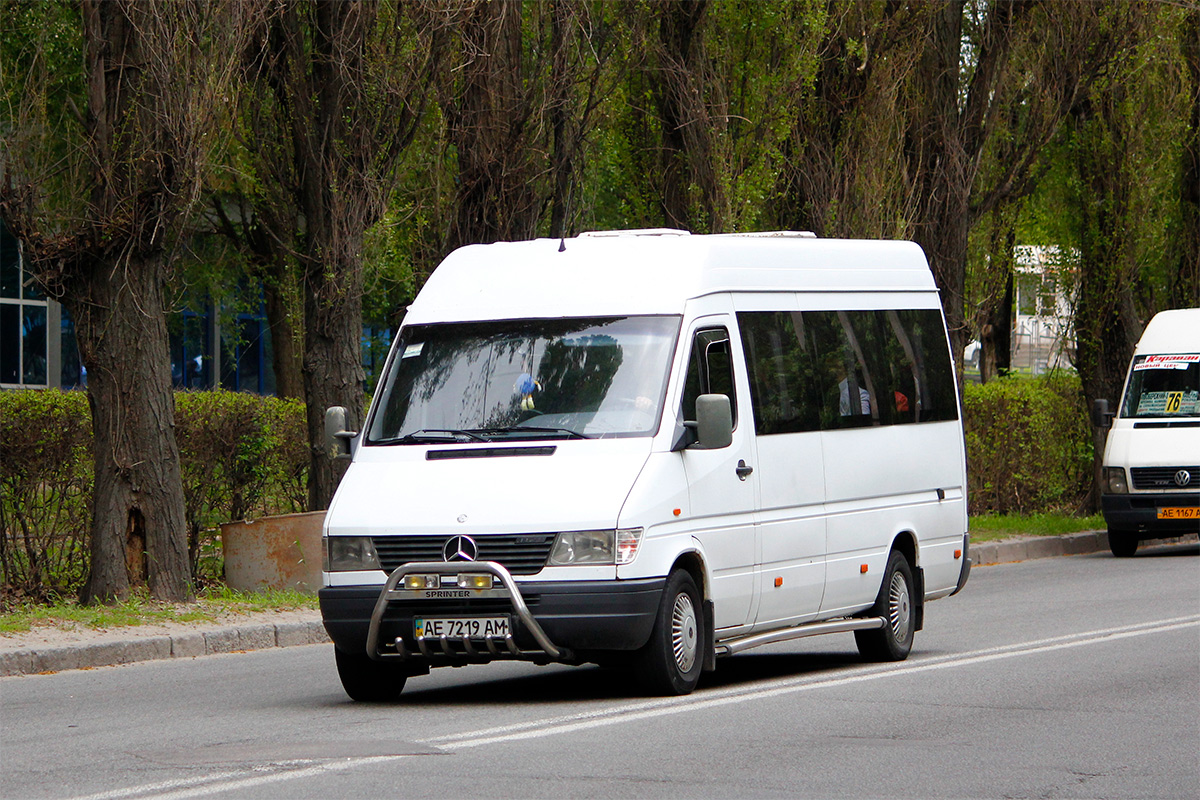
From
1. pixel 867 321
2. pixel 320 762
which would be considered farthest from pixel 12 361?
pixel 320 762

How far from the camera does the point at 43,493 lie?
614 inches

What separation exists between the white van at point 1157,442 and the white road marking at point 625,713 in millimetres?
7715

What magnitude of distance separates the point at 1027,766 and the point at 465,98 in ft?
36.4

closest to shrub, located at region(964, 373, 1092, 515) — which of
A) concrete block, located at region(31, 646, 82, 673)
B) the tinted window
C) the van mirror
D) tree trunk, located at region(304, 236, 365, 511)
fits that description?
tree trunk, located at region(304, 236, 365, 511)

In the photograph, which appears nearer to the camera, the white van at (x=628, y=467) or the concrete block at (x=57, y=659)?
the white van at (x=628, y=467)

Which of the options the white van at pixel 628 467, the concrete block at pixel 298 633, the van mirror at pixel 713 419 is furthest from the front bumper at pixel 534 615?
the concrete block at pixel 298 633

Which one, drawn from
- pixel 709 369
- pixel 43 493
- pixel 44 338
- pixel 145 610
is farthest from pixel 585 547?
pixel 44 338

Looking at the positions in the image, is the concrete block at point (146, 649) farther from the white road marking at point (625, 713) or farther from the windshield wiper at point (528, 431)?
the white road marking at point (625, 713)

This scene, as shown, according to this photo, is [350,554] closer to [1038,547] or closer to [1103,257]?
[1038,547]

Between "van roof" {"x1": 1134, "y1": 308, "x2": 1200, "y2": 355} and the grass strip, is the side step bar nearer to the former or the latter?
the grass strip

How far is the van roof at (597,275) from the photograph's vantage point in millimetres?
10492

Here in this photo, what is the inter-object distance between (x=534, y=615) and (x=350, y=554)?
42.9 inches

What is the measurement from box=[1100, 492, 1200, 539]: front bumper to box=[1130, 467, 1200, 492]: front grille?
88mm

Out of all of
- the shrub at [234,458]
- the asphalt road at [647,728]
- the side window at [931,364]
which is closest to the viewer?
the asphalt road at [647,728]
